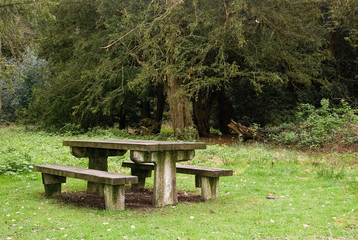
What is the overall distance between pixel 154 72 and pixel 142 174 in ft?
28.9

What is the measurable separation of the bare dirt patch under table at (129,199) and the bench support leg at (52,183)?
0.13 m

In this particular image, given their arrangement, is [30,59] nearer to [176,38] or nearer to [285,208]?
[176,38]

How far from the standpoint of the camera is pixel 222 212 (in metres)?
5.36

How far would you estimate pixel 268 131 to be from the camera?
15.7 m

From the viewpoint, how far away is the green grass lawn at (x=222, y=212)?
4.32 metres

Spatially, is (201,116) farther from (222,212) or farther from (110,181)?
(110,181)

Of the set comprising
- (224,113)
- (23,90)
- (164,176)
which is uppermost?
(23,90)

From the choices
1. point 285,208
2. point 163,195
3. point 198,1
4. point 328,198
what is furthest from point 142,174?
point 198,1

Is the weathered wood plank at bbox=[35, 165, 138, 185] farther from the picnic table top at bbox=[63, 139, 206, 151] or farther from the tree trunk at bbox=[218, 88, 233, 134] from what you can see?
the tree trunk at bbox=[218, 88, 233, 134]

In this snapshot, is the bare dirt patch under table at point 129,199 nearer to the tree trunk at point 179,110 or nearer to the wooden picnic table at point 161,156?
the wooden picnic table at point 161,156

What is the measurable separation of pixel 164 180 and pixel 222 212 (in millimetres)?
943

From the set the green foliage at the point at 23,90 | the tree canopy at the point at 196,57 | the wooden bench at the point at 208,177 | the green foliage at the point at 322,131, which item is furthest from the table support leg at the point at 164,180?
the green foliage at the point at 23,90

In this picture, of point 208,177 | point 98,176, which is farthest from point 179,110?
point 98,176

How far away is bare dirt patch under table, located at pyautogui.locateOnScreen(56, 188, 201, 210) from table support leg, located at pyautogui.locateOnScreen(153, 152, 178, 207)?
0.64 ft
